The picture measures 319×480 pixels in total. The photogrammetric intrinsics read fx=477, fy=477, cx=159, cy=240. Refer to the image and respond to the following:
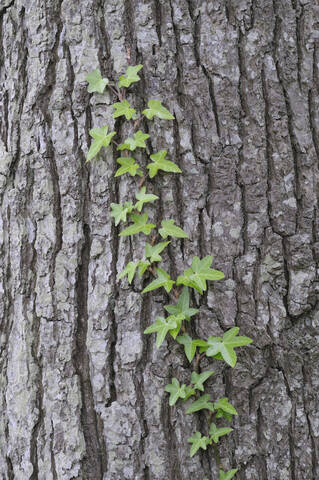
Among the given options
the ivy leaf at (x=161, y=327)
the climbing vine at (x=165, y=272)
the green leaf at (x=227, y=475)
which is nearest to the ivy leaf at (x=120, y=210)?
the climbing vine at (x=165, y=272)

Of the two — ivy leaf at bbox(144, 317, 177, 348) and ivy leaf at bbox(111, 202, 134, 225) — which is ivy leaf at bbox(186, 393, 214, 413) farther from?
ivy leaf at bbox(111, 202, 134, 225)

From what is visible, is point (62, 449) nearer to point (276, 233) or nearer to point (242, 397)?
point (242, 397)

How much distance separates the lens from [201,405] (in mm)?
1562

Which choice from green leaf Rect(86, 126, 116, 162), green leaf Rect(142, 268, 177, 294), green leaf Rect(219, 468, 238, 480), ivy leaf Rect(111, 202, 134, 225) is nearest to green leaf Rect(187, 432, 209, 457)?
green leaf Rect(219, 468, 238, 480)

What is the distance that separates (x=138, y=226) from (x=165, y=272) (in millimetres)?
178

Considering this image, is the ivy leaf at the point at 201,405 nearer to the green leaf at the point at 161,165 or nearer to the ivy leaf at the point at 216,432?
the ivy leaf at the point at 216,432

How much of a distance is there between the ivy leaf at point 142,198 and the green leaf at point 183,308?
1.05 feet

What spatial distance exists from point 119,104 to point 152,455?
3.83 ft

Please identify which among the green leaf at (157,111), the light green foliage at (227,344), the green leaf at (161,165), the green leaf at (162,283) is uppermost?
the green leaf at (157,111)

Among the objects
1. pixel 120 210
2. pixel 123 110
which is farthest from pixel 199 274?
pixel 123 110

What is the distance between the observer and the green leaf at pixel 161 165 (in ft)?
5.24

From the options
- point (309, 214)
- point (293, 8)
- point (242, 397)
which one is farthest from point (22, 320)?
point (293, 8)

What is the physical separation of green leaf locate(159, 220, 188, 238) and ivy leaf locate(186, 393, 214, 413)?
0.54 meters

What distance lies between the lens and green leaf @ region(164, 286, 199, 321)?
5.14 ft
